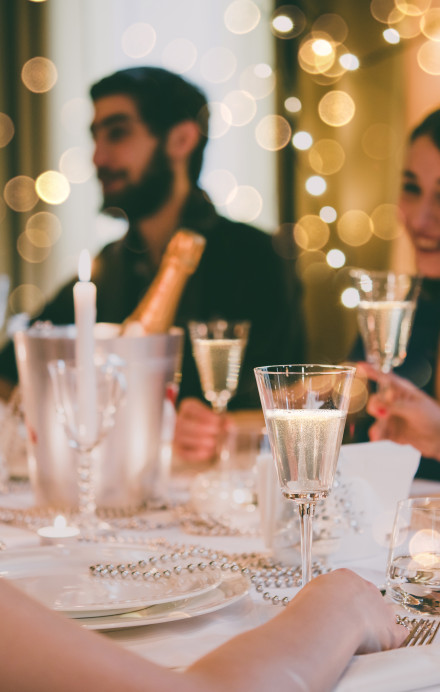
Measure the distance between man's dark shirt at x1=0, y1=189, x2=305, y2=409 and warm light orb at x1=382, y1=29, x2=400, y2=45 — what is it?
0.87m

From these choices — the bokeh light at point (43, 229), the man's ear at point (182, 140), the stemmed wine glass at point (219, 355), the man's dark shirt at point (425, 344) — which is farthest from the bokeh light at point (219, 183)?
the stemmed wine glass at point (219, 355)

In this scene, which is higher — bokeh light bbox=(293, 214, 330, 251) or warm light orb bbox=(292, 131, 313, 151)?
warm light orb bbox=(292, 131, 313, 151)

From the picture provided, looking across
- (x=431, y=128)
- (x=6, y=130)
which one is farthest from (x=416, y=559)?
(x=6, y=130)

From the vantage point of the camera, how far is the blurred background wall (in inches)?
101

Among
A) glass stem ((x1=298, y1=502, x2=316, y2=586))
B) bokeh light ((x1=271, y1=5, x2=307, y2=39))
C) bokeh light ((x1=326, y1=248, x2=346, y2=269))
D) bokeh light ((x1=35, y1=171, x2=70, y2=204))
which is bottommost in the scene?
glass stem ((x1=298, y1=502, x2=316, y2=586))

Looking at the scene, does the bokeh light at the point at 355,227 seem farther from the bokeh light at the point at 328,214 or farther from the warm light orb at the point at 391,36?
the warm light orb at the point at 391,36

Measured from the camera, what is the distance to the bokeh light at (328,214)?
290 centimetres

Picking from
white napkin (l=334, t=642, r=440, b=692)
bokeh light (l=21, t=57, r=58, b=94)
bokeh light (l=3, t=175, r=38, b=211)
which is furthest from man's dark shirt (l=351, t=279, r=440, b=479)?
bokeh light (l=21, t=57, r=58, b=94)

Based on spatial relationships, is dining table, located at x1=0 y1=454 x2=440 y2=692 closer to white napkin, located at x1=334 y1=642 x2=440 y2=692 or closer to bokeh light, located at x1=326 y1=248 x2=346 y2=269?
white napkin, located at x1=334 y1=642 x2=440 y2=692

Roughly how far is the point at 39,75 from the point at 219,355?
102 inches

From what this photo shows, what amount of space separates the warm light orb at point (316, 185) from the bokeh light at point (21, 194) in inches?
46.4

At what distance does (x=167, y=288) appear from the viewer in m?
1.44

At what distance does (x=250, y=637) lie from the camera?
0.52m

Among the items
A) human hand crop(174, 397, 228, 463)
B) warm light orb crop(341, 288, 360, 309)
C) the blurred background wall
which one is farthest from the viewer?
warm light orb crop(341, 288, 360, 309)
